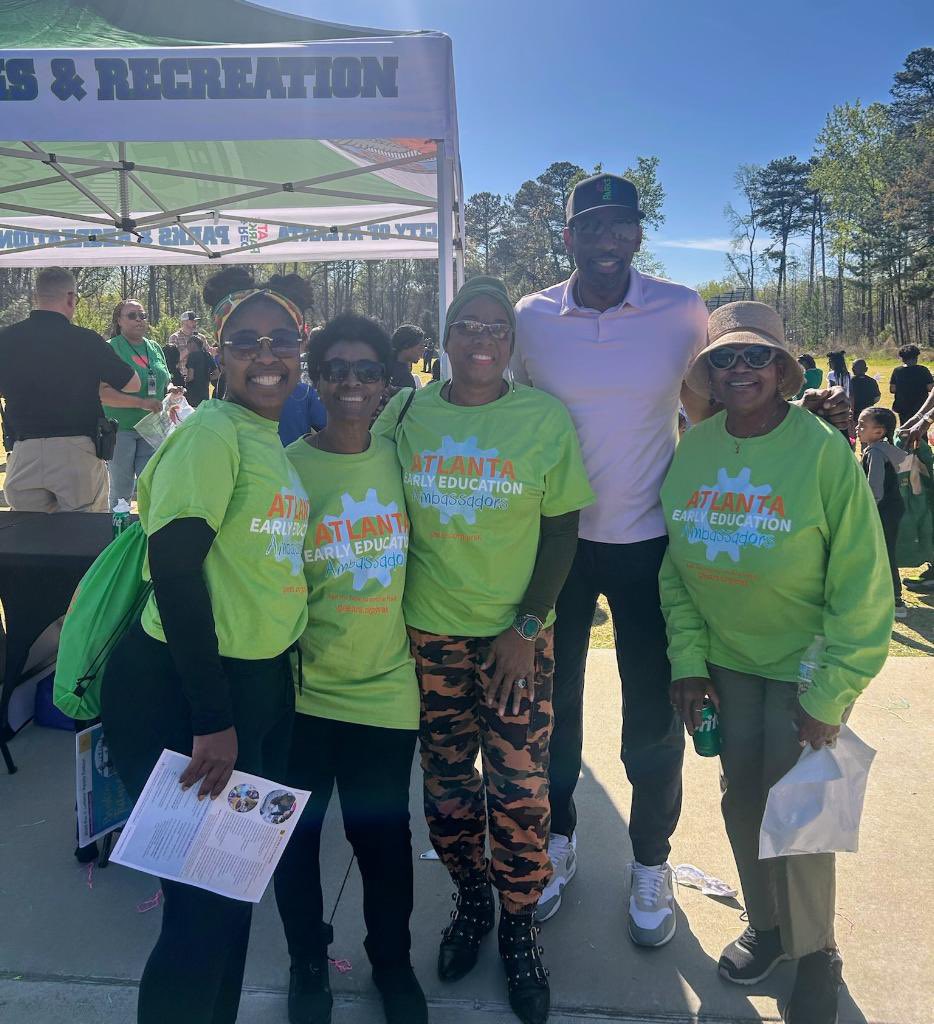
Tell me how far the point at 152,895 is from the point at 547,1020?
1.37 meters

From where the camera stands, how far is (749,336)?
6.42ft

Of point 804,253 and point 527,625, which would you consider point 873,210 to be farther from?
point 527,625

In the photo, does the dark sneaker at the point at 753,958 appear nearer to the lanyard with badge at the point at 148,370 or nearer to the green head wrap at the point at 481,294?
the green head wrap at the point at 481,294

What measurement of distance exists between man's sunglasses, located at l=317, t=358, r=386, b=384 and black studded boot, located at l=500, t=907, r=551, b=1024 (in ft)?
4.99

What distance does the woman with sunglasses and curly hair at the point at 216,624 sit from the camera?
150 centimetres

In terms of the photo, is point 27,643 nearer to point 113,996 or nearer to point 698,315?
point 113,996

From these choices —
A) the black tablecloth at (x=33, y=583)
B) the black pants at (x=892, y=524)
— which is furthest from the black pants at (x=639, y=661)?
the black pants at (x=892, y=524)

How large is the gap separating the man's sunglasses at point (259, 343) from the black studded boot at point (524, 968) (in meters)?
1.63

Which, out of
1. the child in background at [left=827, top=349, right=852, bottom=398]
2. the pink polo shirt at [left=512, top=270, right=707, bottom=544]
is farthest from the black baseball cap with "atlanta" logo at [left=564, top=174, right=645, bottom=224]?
the child in background at [left=827, top=349, right=852, bottom=398]

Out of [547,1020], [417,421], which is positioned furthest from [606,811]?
[417,421]

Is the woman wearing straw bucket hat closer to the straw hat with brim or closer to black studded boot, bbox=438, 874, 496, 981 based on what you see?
the straw hat with brim

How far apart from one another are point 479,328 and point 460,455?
0.35 m

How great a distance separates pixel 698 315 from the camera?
90.8 inches

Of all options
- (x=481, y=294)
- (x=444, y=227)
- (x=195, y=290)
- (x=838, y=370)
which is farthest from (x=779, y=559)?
(x=195, y=290)
